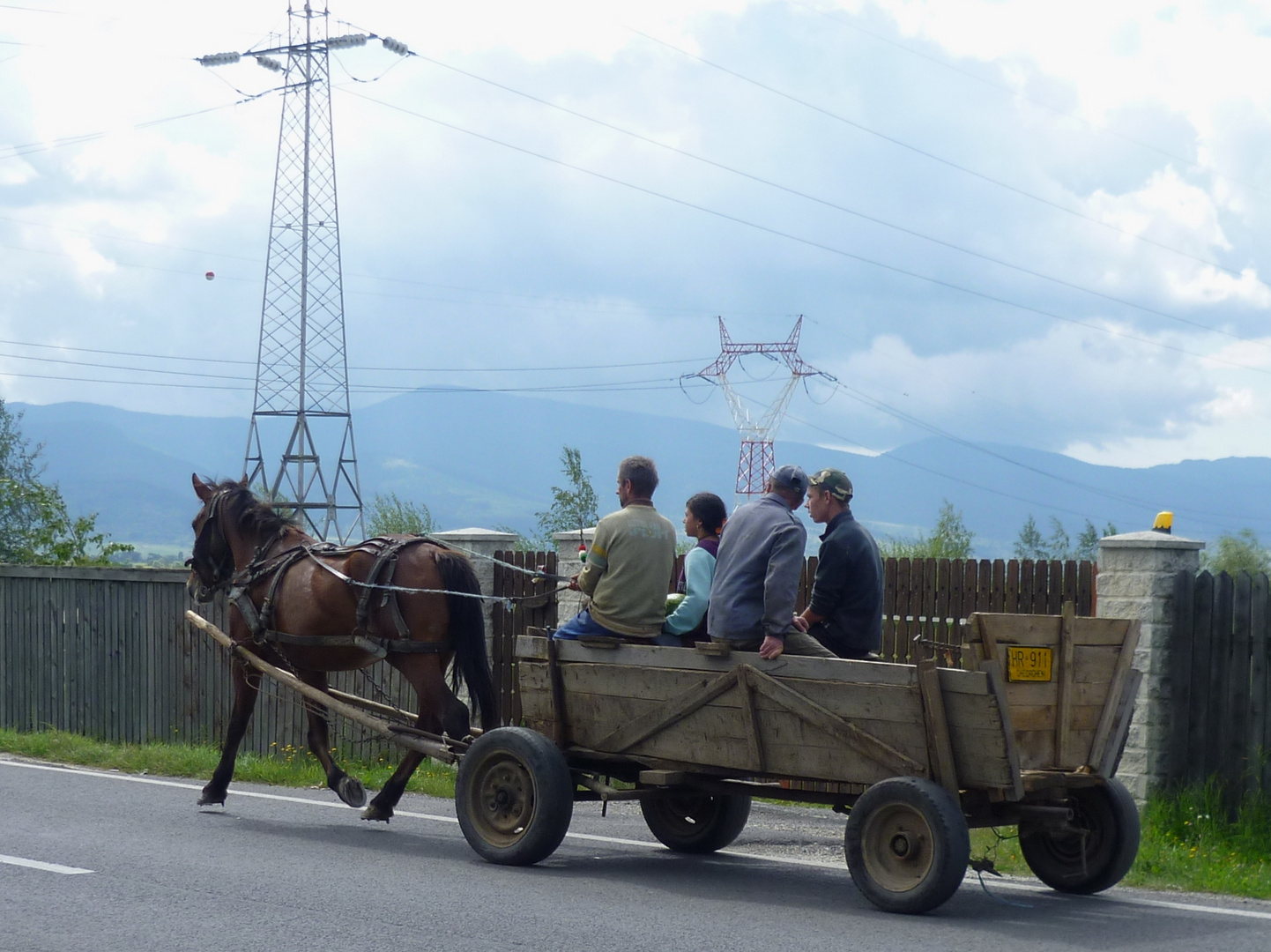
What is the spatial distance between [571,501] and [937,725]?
29579 millimetres

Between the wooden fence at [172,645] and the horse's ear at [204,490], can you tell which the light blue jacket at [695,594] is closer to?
the wooden fence at [172,645]

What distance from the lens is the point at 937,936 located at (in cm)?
659

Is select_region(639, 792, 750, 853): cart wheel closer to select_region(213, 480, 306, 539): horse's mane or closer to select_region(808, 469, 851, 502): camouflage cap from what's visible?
select_region(808, 469, 851, 502): camouflage cap

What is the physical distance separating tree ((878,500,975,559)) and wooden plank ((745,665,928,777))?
1798 centimetres

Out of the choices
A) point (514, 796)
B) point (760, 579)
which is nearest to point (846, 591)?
point (760, 579)

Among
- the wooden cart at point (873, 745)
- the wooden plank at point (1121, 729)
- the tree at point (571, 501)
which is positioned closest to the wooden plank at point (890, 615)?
the wooden cart at point (873, 745)

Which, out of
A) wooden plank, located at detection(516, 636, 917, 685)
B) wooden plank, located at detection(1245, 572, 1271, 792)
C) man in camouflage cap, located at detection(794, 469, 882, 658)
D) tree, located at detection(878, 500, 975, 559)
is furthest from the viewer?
tree, located at detection(878, 500, 975, 559)

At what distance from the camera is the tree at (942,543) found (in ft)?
93.9

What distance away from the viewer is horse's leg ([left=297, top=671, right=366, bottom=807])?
9.92 metres

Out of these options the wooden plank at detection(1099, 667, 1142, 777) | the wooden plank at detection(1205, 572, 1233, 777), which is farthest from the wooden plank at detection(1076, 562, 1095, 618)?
the wooden plank at detection(1099, 667, 1142, 777)

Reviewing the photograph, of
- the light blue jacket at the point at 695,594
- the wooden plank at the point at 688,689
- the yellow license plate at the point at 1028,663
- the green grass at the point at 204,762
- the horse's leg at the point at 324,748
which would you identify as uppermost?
the light blue jacket at the point at 695,594

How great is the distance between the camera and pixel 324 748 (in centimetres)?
1046

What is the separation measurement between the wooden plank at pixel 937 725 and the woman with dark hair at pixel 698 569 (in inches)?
69.5

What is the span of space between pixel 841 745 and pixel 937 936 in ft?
3.41
